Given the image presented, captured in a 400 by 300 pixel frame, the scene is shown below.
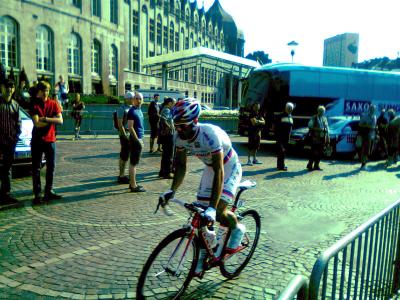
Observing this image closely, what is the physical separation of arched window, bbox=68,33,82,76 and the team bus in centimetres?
2540

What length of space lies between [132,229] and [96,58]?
38.6 m

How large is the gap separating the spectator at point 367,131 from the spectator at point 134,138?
776cm

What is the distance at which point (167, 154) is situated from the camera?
8938mm

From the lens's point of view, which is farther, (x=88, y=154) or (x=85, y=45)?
(x=85, y=45)

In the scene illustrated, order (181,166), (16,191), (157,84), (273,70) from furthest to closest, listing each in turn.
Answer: (157,84)
(273,70)
(16,191)
(181,166)

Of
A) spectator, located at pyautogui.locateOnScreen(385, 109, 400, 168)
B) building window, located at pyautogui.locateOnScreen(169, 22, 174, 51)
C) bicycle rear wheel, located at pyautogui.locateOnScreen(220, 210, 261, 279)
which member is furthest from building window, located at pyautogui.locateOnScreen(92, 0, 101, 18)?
bicycle rear wheel, located at pyautogui.locateOnScreen(220, 210, 261, 279)

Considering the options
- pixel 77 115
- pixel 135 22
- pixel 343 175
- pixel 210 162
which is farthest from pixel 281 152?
pixel 135 22

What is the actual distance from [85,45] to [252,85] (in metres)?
25.9

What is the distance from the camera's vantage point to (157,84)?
169 feet

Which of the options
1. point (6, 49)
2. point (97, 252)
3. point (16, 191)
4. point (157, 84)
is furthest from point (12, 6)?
point (97, 252)

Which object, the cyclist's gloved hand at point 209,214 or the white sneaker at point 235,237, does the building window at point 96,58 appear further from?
the cyclist's gloved hand at point 209,214

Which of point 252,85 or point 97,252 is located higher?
point 252,85

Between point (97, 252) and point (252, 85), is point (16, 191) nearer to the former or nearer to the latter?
point (97, 252)

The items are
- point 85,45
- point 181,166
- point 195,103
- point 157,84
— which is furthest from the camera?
point 157,84
